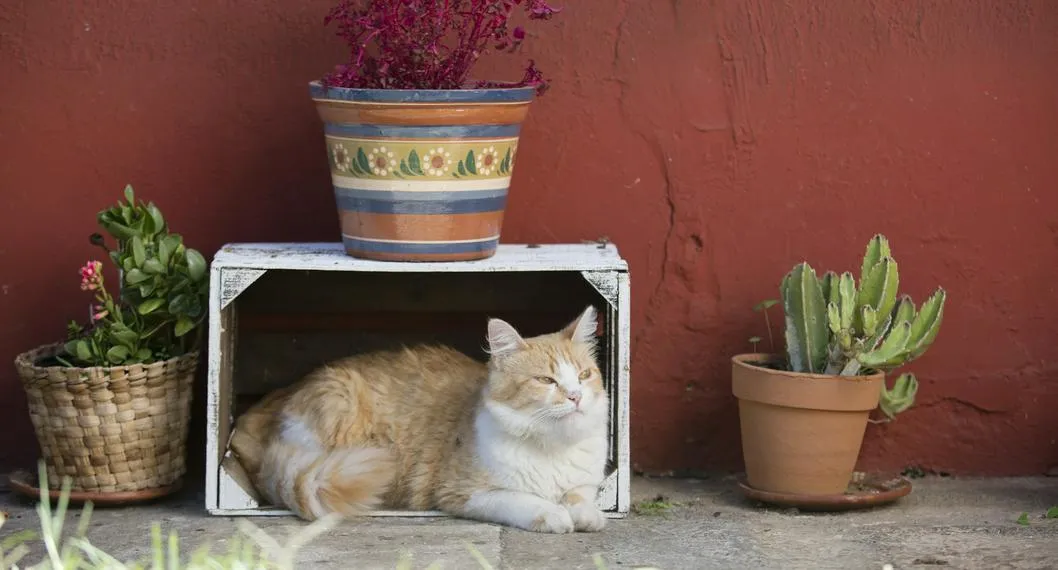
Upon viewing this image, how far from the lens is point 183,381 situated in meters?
3.84

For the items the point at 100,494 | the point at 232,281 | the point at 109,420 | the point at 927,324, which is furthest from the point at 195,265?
the point at 927,324

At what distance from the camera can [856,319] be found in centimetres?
374

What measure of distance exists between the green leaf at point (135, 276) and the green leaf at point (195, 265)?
0.14 metres

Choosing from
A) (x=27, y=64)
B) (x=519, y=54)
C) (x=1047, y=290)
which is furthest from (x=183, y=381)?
(x=1047, y=290)

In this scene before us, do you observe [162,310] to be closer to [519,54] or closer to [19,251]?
[19,251]

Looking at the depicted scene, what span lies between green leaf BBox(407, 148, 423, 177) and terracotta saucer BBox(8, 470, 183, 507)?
49.2 inches

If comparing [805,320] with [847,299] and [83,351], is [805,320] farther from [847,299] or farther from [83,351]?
[83,351]

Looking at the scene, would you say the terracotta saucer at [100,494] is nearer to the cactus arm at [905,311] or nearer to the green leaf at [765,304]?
the green leaf at [765,304]

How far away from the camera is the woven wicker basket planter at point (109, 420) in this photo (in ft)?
12.0

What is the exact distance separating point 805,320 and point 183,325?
1.88 meters

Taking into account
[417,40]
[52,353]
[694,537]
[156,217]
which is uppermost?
[417,40]

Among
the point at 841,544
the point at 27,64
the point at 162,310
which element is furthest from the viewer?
the point at 27,64

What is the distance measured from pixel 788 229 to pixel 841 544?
115 cm

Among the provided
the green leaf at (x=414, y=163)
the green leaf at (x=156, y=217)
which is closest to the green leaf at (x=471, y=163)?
the green leaf at (x=414, y=163)
